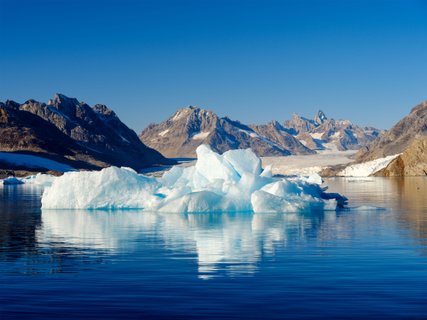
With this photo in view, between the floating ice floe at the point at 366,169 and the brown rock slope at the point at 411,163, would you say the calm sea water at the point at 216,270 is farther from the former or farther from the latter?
the floating ice floe at the point at 366,169

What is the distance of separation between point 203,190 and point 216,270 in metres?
19.8

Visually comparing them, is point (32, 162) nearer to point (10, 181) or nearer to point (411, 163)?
point (10, 181)

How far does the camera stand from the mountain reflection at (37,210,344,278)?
2078 centimetres

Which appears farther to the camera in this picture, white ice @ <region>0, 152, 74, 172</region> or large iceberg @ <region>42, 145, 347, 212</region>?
white ice @ <region>0, 152, 74, 172</region>

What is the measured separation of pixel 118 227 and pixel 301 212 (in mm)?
11267

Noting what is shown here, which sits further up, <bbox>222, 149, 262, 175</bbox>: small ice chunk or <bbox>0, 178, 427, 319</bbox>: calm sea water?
<bbox>222, 149, 262, 175</bbox>: small ice chunk

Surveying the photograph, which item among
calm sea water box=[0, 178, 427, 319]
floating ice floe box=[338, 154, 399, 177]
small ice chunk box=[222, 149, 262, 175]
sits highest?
floating ice floe box=[338, 154, 399, 177]

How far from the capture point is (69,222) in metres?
33.6

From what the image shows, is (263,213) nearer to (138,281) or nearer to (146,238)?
(146,238)

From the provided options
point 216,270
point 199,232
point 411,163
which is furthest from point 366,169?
point 216,270

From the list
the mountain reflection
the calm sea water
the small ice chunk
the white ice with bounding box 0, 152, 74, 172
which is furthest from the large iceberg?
the white ice with bounding box 0, 152, 74, 172

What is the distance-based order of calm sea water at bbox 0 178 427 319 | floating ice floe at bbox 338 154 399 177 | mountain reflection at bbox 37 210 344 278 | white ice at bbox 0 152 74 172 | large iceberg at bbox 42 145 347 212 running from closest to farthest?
calm sea water at bbox 0 178 427 319, mountain reflection at bbox 37 210 344 278, large iceberg at bbox 42 145 347 212, floating ice floe at bbox 338 154 399 177, white ice at bbox 0 152 74 172

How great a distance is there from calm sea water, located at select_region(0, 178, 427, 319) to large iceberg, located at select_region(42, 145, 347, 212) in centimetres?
511

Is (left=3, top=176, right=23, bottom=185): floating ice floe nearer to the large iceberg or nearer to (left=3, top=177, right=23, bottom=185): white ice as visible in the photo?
(left=3, top=177, right=23, bottom=185): white ice
